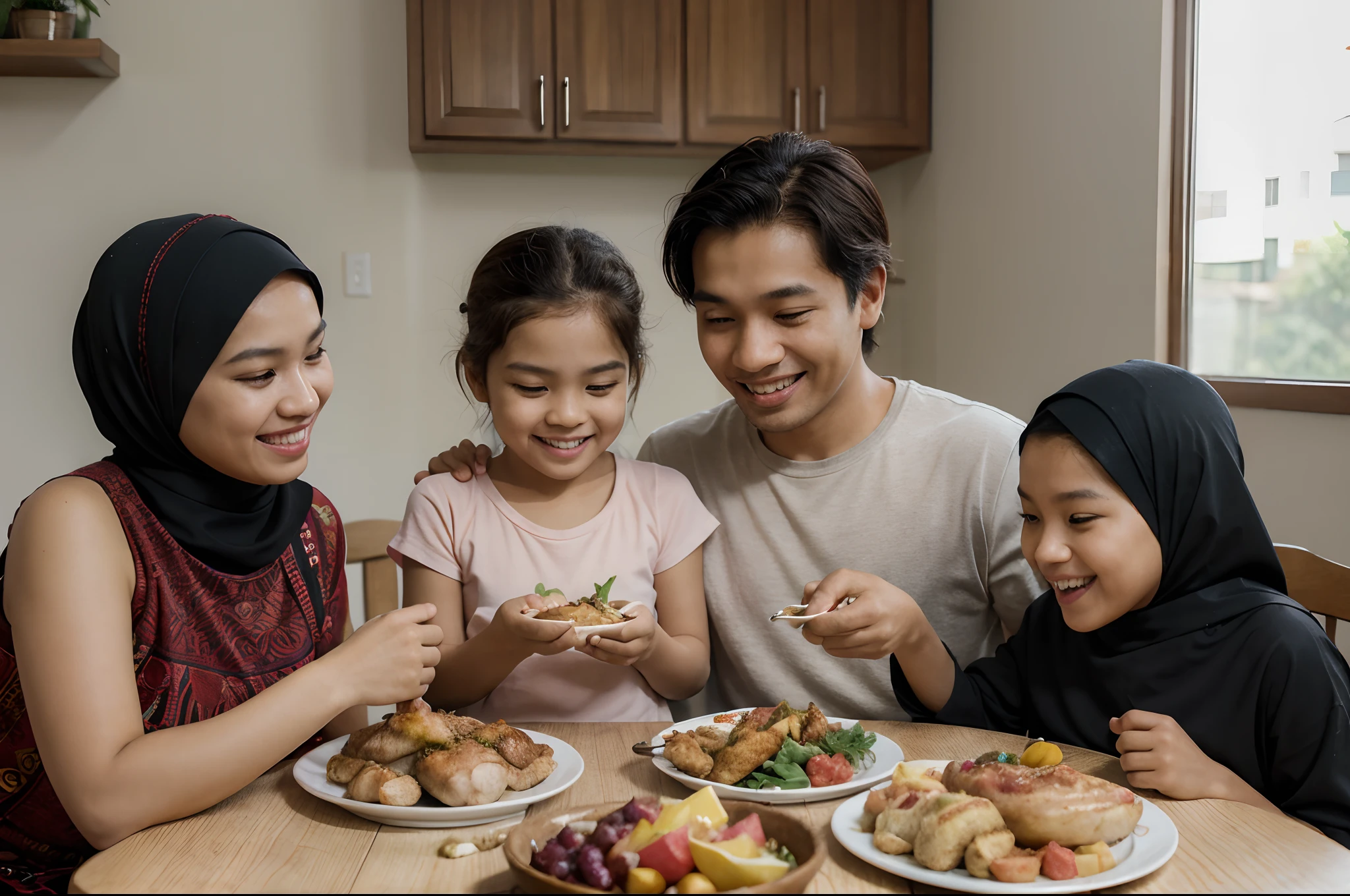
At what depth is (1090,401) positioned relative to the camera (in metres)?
1.44

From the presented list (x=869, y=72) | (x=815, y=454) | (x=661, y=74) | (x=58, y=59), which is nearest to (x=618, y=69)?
(x=661, y=74)

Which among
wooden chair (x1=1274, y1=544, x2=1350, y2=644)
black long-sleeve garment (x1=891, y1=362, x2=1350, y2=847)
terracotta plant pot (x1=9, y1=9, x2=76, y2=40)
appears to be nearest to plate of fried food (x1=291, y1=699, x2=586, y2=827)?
black long-sleeve garment (x1=891, y1=362, x2=1350, y2=847)

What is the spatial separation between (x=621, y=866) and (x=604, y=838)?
37 mm

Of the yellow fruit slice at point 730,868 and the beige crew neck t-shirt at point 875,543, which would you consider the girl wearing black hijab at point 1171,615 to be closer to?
the beige crew neck t-shirt at point 875,543

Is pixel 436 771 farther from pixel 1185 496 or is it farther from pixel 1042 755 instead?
pixel 1185 496

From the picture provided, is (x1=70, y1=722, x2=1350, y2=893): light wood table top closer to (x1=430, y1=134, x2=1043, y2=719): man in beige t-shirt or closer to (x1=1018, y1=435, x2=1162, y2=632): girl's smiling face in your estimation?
(x1=1018, y1=435, x2=1162, y2=632): girl's smiling face

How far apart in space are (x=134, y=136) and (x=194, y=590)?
291 cm

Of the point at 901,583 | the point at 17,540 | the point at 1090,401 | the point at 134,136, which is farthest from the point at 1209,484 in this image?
the point at 134,136

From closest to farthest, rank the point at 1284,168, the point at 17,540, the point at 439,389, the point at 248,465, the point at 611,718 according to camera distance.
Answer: the point at 17,540, the point at 248,465, the point at 611,718, the point at 1284,168, the point at 439,389

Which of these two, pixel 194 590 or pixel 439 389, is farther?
pixel 439 389

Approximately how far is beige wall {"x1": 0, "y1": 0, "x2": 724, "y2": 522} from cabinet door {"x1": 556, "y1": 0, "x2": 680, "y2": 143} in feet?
1.13

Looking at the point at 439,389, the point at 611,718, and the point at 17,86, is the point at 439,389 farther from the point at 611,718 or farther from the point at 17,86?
the point at 611,718

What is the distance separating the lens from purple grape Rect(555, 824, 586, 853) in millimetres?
937

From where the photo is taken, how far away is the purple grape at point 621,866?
894 mm
